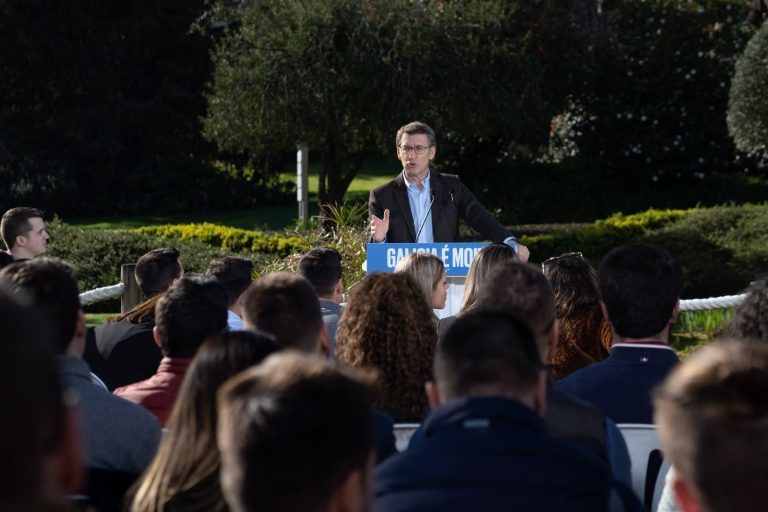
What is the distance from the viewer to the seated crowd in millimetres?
1917

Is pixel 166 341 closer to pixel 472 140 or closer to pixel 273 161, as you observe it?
pixel 472 140

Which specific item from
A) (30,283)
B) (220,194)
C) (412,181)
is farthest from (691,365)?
(220,194)

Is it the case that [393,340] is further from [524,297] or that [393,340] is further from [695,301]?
[695,301]

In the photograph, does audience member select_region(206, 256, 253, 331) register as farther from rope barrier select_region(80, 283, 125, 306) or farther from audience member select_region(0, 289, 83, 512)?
audience member select_region(0, 289, 83, 512)

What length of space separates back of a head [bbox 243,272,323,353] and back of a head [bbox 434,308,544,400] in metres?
0.99

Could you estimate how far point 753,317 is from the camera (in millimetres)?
4262

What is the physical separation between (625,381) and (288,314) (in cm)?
118

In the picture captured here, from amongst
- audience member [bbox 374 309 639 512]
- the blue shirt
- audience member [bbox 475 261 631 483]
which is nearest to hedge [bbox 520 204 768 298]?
the blue shirt

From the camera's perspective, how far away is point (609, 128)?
2645 centimetres

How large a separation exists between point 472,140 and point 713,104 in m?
5.40

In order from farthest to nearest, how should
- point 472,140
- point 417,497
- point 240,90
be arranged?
point 472,140 → point 240,90 → point 417,497

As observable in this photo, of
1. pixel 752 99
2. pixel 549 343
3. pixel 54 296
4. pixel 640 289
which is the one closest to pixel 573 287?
pixel 640 289

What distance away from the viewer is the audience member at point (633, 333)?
4.16 m

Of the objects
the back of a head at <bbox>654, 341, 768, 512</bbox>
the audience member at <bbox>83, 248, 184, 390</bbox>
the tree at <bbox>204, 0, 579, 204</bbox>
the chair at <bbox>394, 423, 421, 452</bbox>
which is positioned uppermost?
the tree at <bbox>204, 0, 579, 204</bbox>
